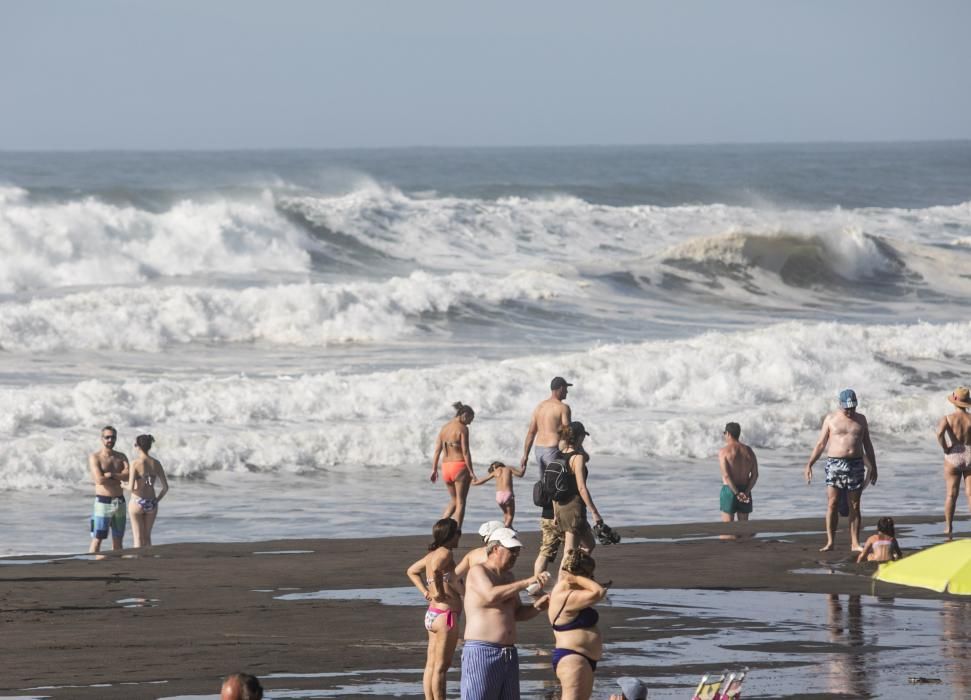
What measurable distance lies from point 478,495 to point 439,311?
1548 cm

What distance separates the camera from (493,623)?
281 inches

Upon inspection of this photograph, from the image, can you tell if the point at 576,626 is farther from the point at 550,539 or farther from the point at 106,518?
the point at 106,518

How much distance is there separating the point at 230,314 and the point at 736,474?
17761 millimetres

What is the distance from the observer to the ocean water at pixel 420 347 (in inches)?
690

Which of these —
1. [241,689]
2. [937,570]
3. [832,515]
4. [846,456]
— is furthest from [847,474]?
[241,689]

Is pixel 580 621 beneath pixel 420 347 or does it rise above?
above

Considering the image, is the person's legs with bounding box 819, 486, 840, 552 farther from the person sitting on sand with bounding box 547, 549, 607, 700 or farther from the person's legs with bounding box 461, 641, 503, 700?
the person's legs with bounding box 461, 641, 503, 700

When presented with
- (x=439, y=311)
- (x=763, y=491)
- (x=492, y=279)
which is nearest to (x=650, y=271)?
(x=492, y=279)

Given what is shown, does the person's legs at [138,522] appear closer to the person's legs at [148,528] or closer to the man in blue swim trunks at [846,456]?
the person's legs at [148,528]

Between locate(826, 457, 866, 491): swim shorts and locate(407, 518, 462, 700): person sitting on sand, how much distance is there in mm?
5804

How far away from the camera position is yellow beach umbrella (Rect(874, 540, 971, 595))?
10.6 metres

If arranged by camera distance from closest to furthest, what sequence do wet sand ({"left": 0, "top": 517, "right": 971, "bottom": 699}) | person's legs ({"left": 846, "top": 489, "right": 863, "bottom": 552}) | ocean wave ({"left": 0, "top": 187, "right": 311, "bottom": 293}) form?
wet sand ({"left": 0, "top": 517, "right": 971, "bottom": 699}) < person's legs ({"left": 846, "top": 489, "right": 863, "bottom": 552}) < ocean wave ({"left": 0, "top": 187, "right": 311, "bottom": 293})

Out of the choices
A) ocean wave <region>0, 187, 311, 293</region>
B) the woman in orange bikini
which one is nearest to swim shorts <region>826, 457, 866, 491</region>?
the woman in orange bikini

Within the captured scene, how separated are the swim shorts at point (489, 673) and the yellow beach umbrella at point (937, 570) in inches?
180
